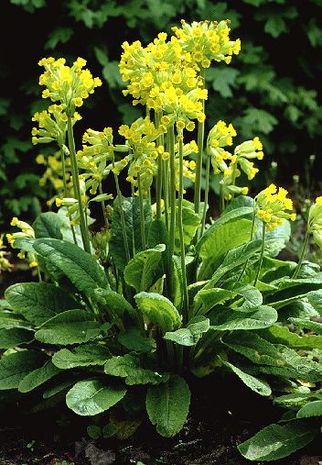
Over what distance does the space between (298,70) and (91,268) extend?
402cm

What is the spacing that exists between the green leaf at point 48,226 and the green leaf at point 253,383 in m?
1.13

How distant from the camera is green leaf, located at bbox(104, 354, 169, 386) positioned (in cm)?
338

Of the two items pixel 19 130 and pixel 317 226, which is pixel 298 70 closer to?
pixel 19 130

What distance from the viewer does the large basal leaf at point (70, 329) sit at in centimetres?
352

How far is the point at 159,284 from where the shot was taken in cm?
376

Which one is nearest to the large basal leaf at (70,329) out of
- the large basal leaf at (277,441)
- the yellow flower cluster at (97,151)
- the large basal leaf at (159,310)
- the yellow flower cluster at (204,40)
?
the large basal leaf at (159,310)

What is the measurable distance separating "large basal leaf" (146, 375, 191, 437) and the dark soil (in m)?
0.16

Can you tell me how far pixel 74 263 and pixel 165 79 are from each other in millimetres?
934

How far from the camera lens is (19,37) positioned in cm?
603

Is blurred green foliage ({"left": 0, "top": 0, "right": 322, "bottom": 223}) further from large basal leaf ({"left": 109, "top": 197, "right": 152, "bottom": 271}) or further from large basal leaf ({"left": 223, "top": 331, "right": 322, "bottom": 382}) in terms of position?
large basal leaf ({"left": 223, "top": 331, "right": 322, "bottom": 382})

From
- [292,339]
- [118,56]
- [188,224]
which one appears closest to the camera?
[292,339]

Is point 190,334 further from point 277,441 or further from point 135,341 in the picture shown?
point 277,441

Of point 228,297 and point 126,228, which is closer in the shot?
point 228,297

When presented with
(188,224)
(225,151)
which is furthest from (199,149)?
(188,224)
